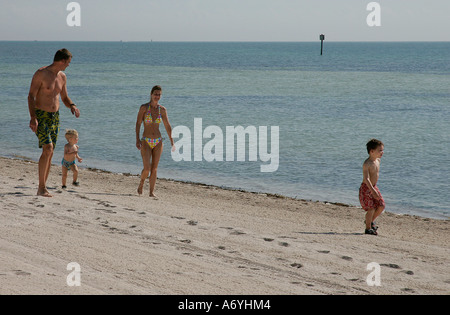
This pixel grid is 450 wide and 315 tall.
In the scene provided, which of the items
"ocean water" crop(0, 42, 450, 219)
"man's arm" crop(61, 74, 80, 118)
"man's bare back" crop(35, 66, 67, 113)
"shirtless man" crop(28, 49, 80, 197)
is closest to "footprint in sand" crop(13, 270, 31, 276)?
"shirtless man" crop(28, 49, 80, 197)

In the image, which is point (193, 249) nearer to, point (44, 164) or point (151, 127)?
point (44, 164)

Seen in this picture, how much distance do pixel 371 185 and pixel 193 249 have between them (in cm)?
279

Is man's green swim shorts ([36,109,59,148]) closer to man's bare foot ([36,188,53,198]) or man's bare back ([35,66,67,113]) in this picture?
man's bare back ([35,66,67,113])

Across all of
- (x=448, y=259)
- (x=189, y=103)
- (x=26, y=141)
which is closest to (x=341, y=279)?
(x=448, y=259)

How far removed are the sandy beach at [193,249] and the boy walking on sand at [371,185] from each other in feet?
1.19

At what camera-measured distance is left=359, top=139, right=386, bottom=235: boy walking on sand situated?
7867 mm

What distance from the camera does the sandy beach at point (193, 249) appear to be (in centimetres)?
530

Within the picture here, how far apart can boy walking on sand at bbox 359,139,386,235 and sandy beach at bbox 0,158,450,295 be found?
36cm

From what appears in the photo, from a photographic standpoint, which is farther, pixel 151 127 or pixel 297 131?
pixel 297 131

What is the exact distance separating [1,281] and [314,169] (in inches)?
483

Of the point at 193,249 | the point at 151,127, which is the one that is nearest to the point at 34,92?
the point at 151,127

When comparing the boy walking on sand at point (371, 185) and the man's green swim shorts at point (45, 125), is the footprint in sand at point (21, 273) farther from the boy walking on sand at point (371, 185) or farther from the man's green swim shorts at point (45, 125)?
the boy walking on sand at point (371, 185)

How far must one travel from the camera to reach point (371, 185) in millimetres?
7938
